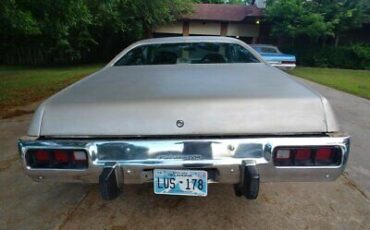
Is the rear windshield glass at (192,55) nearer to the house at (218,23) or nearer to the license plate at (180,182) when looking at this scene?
the license plate at (180,182)

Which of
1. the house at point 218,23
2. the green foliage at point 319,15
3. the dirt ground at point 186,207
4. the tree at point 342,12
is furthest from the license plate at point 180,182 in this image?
the house at point 218,23

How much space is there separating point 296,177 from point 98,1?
8.93m

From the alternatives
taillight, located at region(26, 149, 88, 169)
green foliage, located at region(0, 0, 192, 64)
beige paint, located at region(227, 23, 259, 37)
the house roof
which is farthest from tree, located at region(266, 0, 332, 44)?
taillight, located at region(26, 149, 88, 169)

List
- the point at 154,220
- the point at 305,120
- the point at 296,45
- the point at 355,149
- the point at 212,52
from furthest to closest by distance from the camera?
the point at 296,45, the point at 355,149, the point at 212,52, the point at 154,220, the point at 305,120

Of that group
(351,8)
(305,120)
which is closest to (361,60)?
(351,8)

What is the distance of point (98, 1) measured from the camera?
9.45 meters

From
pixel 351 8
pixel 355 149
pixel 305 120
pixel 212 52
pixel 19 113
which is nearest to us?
pixel 305 120

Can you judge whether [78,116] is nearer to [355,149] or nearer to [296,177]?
[296,177]

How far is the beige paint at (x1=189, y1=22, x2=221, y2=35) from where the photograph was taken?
80.8 ft

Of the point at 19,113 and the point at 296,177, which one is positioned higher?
the point at 296,177

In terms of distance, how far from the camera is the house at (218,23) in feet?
78.1

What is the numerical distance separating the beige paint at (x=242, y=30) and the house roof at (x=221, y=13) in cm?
74

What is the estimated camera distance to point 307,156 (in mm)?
2051

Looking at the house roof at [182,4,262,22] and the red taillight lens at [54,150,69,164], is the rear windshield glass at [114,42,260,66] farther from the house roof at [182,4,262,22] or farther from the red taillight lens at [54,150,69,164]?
the house roof at [182,4,262,22]
